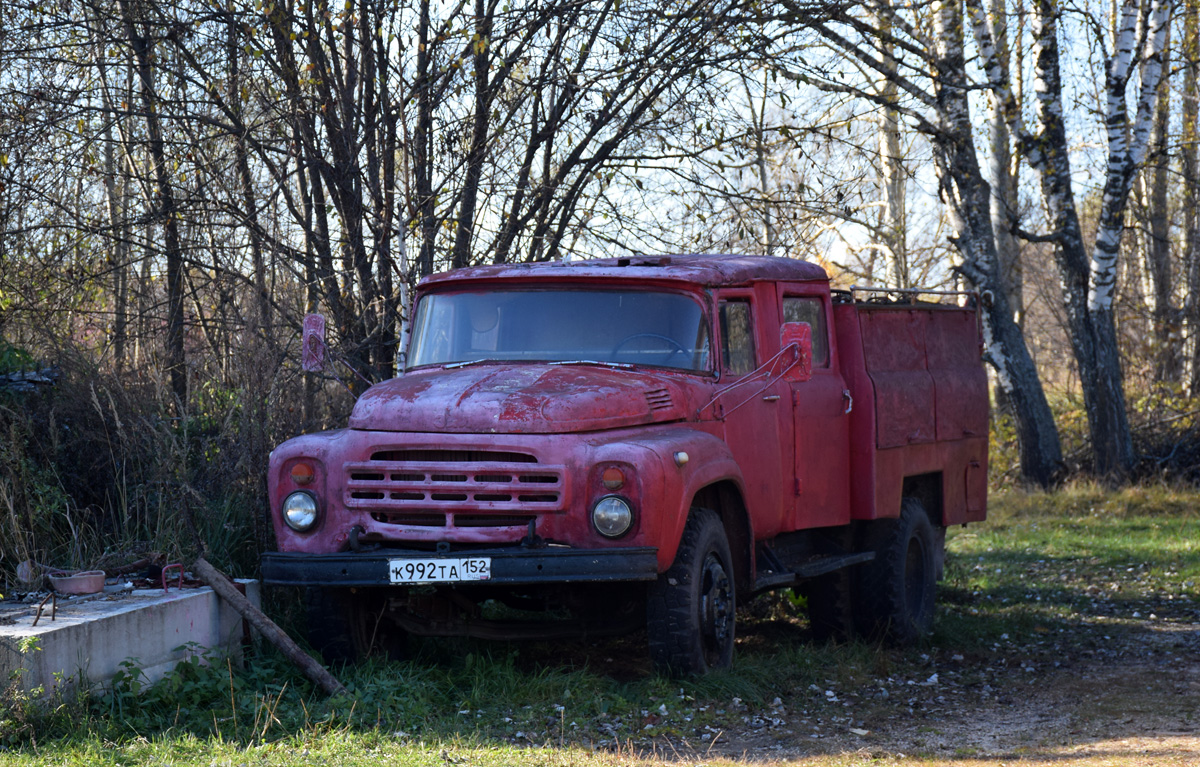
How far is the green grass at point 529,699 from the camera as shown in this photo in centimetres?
520

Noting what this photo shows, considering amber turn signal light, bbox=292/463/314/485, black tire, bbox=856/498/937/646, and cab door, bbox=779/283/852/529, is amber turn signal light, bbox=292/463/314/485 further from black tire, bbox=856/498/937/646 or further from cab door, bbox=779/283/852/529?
black tire, bbox=856/498/937/646

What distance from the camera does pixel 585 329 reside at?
23.0ft

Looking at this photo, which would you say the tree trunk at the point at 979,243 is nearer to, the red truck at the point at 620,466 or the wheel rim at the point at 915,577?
the wheel rim at the point at 915,577

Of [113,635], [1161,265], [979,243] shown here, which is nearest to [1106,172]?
[979,243]

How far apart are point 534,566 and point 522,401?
0.83m

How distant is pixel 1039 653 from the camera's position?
8.09 m

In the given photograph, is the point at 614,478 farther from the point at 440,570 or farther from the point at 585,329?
the point at 585,329

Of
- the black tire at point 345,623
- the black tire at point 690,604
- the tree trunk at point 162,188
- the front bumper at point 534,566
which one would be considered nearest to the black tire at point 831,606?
the black tire at point 690,604

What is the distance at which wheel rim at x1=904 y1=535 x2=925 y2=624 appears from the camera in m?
8.70

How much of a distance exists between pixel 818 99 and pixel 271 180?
661cm

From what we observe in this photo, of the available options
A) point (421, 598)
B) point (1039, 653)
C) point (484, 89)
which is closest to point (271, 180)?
point (484, 89)

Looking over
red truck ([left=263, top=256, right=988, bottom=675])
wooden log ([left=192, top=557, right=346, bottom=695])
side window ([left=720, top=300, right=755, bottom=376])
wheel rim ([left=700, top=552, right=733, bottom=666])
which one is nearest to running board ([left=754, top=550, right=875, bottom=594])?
red truck ([left=263, top=256, right=988, bottom=675])

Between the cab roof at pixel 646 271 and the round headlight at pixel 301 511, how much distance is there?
167 cm

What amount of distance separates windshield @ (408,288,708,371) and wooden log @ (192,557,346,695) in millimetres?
1657
